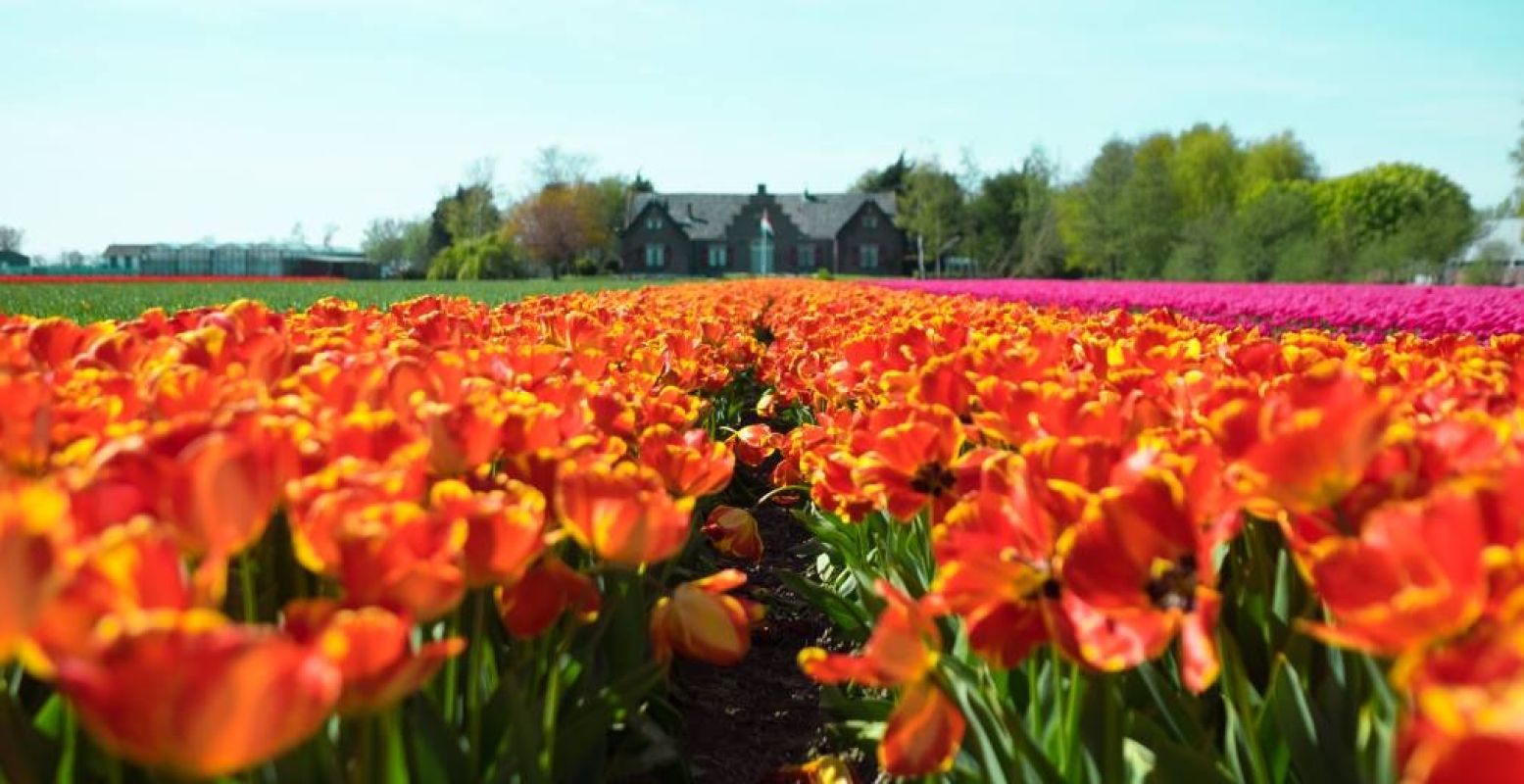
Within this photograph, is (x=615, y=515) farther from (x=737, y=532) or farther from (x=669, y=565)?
(x=737, y=532)

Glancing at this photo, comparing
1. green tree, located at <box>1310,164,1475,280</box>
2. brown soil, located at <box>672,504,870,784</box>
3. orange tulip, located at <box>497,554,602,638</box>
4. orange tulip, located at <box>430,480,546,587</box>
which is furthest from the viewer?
green tree, located at <box>1310,164,1475,280</box>

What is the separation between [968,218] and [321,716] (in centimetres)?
7650

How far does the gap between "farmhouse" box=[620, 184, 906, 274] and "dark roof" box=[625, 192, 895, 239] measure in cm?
6

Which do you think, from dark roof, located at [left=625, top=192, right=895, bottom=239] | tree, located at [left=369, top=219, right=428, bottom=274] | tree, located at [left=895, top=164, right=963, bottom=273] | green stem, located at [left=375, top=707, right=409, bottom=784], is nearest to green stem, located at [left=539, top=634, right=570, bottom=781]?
green stem, located at [left=375, top=707, right=409, bottom=784]

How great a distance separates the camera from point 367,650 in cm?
92

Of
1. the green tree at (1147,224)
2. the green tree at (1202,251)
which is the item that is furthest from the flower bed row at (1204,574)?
the green tree at (1147,224)

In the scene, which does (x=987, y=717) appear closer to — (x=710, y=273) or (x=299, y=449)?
(x=299, y=449)

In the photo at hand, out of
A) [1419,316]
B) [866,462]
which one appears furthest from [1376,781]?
[1419,316]

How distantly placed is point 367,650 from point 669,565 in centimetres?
144

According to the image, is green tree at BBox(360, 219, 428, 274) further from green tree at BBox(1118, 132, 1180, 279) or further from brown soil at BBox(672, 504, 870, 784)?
brown soil at BBox(672, 504, 870, 784)

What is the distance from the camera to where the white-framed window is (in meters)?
78.2

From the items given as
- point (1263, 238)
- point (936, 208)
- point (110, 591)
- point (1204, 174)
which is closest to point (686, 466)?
point (110, 591)

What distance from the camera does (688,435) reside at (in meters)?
2.10

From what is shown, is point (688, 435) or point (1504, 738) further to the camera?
point (688, 435)
